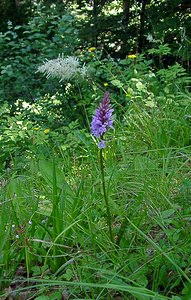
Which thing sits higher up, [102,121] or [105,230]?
[102,121]

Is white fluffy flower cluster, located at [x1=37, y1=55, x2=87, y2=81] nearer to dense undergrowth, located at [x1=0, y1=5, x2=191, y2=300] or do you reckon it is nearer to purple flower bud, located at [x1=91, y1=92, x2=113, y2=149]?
dense undergrowth, located at [x1=0, y1=5, x2=191, y2=300]

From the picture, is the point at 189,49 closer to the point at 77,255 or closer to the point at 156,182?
the point at 156,182

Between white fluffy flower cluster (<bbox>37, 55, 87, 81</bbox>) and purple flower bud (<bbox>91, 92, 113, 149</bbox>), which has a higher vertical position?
white fluffy flower cluster (<bbox>37, 55, 87, 81</bbox>)

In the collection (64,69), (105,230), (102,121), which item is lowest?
(105,230)

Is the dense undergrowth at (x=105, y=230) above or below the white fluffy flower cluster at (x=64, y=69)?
below

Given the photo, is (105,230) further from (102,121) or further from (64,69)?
(64,69)

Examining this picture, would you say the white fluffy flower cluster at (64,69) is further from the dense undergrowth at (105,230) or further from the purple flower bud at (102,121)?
the purple flower bud at (102,121)

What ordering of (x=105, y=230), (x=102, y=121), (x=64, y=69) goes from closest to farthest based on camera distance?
(x=102, y=121) → (x=105, y=230) → (x=64, y=69)

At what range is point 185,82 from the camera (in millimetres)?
4266

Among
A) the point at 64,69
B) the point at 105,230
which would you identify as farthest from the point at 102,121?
the point at 64,69

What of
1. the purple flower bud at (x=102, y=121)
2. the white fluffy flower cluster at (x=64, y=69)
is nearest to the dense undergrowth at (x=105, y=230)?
the purple flower bud at (x=102, y=121)

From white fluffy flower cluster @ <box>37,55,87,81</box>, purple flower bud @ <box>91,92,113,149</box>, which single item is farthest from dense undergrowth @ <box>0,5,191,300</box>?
white fluffy flower cluster @ <box>37,55,87,81</box>

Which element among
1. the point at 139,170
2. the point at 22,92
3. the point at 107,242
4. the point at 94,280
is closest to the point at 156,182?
the point at 139,170

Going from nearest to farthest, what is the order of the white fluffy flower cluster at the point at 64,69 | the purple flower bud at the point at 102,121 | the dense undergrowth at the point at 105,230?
the purple flower bud at the point at 102,121 < the dense undergrowth at the point at 105,230 < the white fluffy flower cluster at the point at 64,69
